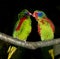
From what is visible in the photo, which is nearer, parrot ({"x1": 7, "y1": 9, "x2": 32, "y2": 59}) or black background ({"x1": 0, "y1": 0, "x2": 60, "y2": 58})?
parrot ({"x1": 7, "y1": 9, "x2": 32, "y2": 59})

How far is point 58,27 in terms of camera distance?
732 millimetres

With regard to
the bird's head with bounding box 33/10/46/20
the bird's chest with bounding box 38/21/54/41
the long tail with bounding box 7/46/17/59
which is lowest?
the long tail with bounding box 7/46/17/59

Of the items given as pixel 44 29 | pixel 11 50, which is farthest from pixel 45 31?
pixel 11 50

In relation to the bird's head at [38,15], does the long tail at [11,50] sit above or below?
below

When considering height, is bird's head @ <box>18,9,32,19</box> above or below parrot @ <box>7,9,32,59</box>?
above

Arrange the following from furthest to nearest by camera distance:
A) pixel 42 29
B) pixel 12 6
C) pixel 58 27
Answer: pixel 58 27 → pixel 12 6 → pixel 42 29

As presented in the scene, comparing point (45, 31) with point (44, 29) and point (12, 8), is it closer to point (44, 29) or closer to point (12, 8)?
point (44, 29)

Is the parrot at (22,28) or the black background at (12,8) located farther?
the black background at (12,8)

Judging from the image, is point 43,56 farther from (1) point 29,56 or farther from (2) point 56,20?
(2) point 56,20

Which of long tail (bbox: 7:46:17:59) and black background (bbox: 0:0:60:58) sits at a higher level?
black background (bbox: 0:0:60:58)

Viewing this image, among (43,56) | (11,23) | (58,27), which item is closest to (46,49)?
(43,56)

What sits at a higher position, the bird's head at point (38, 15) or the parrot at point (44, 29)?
the bird's head at point (38, 15)

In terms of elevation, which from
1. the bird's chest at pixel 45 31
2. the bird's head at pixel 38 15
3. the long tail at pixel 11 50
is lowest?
the long tail at pixel 11 50

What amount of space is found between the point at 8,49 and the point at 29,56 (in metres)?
0.06
